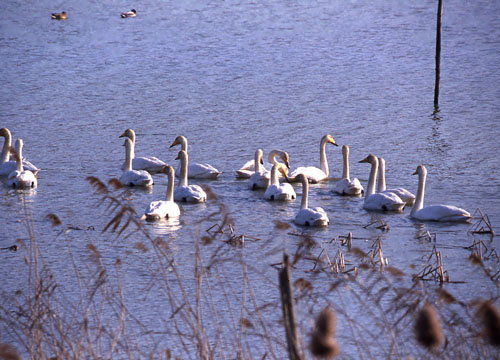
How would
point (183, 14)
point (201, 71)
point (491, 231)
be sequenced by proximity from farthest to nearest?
point (183, 14) < point (201, 71) < point (491, 231)

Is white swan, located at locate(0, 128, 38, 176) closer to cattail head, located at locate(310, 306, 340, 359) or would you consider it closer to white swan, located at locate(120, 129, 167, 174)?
white swan, located at locate(120, 129, 167, 174)

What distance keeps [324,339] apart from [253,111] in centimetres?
1520

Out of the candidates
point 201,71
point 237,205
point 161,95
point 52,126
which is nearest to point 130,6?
point 201,71

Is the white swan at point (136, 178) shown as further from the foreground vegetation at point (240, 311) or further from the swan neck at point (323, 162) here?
the swan neck at point (323, 162)

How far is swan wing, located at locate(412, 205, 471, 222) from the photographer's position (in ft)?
32.1

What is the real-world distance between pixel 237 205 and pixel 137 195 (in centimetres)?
152

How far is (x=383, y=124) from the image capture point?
16.8 metres

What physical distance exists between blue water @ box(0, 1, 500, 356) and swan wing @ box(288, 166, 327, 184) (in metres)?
0.17

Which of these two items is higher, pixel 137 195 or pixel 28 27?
pixel 28 27

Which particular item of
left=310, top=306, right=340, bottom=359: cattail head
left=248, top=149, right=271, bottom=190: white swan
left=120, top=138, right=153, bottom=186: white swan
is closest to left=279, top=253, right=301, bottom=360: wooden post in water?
left=310, top=306, right=340, bottom=359: cattail head

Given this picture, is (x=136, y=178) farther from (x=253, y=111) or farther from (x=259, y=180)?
(x=253, y=111)

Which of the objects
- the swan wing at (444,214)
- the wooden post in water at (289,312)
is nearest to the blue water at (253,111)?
the swan wing at (444,214)

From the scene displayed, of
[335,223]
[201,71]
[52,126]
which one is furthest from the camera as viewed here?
[201,71]

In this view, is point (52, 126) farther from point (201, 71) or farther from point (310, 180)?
point (201, 71)
